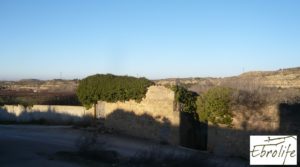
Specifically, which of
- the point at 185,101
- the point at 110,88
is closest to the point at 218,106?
the point at 185,101

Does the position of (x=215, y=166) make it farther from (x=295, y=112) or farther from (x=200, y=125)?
(x=200, y=125)

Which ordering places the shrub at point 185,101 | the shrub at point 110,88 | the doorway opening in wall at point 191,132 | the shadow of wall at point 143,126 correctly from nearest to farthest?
1. the doorway opening in wall at point 191,132
2. the shadow of wall at point 143,126
3. the shrub at point 185,101
4. the shrub at point 110,88

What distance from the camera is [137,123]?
28.6 m

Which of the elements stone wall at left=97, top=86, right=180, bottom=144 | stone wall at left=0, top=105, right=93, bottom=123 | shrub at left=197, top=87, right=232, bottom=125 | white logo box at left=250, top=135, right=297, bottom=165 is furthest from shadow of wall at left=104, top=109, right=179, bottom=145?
white logo box at left=250, top=135, right=297, bottom=165

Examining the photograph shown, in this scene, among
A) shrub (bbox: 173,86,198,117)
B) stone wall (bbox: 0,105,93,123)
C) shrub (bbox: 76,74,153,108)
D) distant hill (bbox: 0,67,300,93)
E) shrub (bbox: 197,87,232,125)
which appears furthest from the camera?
stone wall (bbox: 0,105,93,123)

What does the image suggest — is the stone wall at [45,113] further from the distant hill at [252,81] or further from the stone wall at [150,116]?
the distant hill at [252,81]

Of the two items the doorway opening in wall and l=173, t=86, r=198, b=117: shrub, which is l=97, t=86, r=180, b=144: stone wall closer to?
l=173, t=86, r=198, b=117: shrub

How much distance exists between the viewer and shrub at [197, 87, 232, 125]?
23.8m

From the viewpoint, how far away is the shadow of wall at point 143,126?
1051 inches

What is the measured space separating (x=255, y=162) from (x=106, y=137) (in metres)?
18.8

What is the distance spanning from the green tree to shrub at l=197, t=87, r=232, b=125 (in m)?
5.07

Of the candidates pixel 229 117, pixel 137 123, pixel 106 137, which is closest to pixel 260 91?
pixel 229 117

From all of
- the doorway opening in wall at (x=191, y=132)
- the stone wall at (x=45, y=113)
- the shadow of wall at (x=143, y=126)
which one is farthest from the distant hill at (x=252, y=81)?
the stone wall at (x=45, y=113)

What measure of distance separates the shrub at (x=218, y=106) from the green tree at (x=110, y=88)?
5.07 meters
